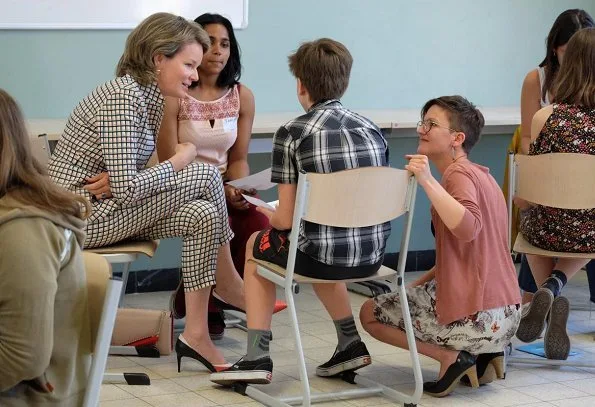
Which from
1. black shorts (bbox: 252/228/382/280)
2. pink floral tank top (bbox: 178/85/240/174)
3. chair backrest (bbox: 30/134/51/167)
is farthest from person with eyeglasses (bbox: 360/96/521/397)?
chair backrest (bbox: 30/134/51/167)

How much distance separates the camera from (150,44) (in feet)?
10.7

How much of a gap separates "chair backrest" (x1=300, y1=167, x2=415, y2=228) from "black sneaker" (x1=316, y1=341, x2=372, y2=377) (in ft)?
1.83

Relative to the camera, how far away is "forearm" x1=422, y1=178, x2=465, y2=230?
3010 mm

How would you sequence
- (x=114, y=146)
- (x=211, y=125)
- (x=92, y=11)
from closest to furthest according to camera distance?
(x=114, y=146) → (x=211, y=125) → (x=92, y=11)

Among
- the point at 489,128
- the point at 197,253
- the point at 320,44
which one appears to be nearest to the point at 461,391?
the point at 197,253

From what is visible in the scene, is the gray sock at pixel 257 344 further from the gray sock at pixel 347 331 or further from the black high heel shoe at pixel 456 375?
the black high heel shoe at pixel 456 375

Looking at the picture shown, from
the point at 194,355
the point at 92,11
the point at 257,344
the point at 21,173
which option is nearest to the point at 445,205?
the point at 257,344

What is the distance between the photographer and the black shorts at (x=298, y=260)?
9.99ft

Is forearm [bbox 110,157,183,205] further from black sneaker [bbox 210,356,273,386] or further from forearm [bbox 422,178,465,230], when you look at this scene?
forearm [bbox 422,178,465,230]

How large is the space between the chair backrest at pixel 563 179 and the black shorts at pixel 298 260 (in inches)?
27.1

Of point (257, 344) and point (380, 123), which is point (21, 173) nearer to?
point (257, 344)

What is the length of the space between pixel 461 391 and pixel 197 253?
957 millimetres

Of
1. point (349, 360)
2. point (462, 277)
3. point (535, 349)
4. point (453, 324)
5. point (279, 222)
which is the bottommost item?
point (535, 349)

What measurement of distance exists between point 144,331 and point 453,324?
1068mm
